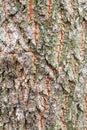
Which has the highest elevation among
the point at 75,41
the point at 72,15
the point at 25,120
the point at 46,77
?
the point at 72,15

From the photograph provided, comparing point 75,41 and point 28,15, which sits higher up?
point 28,15

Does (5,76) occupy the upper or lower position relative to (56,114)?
upper

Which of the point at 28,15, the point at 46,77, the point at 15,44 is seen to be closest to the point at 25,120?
the point at 46,77

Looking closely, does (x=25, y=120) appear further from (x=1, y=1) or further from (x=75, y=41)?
(x=1, y=1)

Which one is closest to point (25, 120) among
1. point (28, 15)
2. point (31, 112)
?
point (31, 112)

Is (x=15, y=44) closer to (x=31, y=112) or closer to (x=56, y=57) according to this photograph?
(x=56, y=57)
